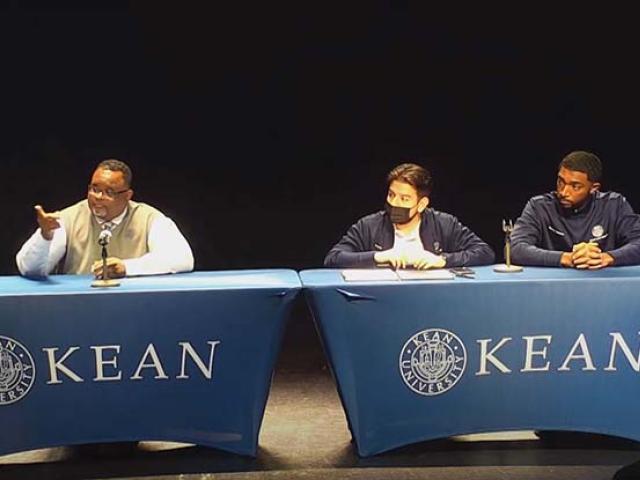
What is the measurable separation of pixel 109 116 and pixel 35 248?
127 inches

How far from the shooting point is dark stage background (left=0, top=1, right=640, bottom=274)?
21.4 ft

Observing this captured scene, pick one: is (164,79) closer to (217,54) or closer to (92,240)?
(217,54)

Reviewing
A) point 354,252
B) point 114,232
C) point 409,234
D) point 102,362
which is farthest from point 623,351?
point 114,232

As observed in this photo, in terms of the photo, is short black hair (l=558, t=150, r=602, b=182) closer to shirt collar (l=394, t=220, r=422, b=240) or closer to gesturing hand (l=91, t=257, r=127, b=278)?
shirt collar (l=394, t=220, r=422, b=240)

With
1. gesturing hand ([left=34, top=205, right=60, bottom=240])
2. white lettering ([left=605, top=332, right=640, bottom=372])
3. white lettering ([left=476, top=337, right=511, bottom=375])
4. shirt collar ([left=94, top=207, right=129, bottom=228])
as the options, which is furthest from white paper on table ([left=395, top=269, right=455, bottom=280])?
gesturing hand ([left=34, top=205, right=60, bottom=240])

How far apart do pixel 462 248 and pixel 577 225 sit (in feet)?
1.63

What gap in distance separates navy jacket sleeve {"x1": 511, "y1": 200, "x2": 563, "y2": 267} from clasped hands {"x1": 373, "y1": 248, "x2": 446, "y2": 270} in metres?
0.34

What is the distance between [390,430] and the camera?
11.7ft

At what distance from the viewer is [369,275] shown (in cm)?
358

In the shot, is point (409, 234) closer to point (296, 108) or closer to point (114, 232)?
point (114, 232)

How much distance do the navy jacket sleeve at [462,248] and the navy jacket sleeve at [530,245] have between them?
0.12m

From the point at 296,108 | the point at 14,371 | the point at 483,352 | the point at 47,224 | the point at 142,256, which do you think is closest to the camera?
the point at 14,371

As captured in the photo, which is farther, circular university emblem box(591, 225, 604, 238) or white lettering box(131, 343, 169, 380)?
circular university emblem box(591, 225, 604, 238)

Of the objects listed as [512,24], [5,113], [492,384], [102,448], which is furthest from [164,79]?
[492,384]
